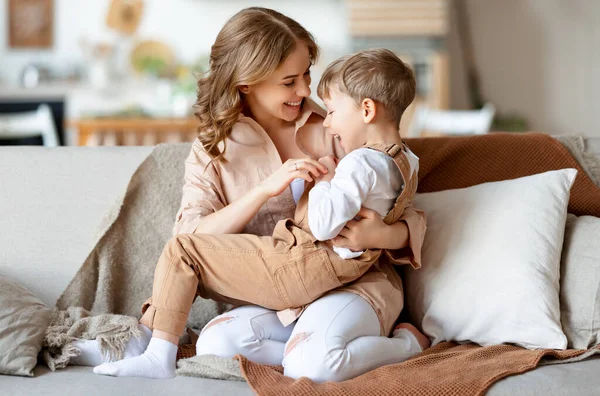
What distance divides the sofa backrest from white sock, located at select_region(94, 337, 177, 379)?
0.46 metres

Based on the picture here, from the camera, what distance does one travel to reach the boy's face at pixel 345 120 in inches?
71.0

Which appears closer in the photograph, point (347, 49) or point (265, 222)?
point (265, 222)

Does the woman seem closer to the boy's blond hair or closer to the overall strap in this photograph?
the overall strap

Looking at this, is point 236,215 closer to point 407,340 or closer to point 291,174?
point 291,174

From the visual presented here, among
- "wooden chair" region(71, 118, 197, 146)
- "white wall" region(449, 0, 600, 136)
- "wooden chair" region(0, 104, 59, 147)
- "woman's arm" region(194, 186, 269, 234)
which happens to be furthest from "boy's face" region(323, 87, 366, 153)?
"white wall" region(449, 0, 600, 136)

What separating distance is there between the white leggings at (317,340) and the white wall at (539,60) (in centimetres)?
484

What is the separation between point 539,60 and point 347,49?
58.3 inches

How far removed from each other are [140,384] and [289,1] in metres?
5.01

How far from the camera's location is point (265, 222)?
6.39 ft

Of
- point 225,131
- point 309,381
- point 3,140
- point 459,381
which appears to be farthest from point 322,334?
point 3,140

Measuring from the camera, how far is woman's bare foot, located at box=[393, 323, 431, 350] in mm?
1816

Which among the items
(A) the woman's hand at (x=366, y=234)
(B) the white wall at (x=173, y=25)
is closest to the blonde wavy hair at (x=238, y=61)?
(A) the woman's hand at (x=366, y=234)

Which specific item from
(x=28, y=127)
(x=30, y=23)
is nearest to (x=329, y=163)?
(x=28, y=127)

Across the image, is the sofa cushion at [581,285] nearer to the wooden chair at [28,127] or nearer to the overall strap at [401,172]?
the overall strap at [401,172]
